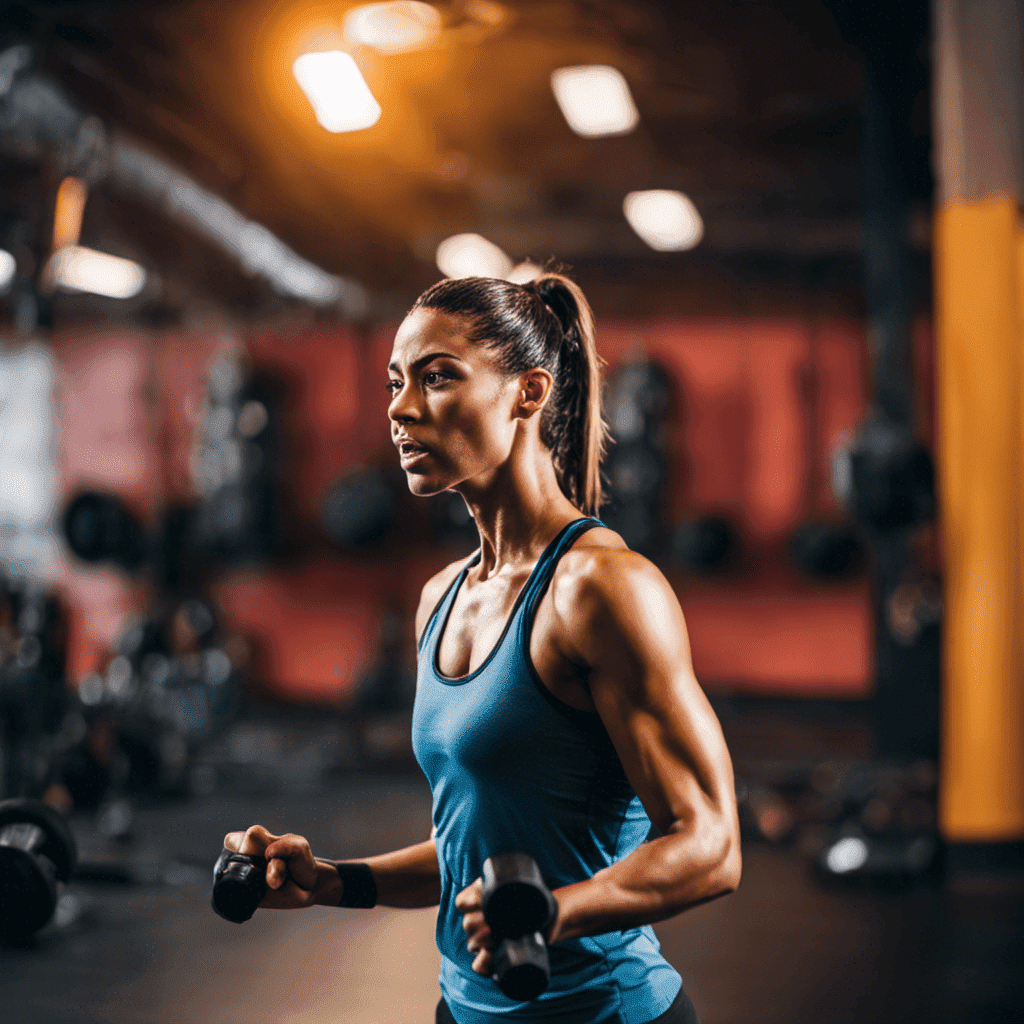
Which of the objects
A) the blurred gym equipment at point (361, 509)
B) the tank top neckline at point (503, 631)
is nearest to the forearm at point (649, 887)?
the tank top neckline at point (503, 631)

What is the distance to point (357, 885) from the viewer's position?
1.10 m

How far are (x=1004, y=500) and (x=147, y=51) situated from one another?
4.20 meters

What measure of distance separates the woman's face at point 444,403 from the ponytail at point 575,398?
121mm

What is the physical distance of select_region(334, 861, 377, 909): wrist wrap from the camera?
1097 mm

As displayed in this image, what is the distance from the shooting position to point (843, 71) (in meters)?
4.86

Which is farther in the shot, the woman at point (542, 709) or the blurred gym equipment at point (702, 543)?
the blurred gym equipment at point (702, 543)

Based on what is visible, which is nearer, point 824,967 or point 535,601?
point 535,601

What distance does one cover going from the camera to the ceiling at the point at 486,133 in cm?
429

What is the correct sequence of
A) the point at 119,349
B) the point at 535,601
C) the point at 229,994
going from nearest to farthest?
the point at 535,601, the point at 229,994, the point at 119,349

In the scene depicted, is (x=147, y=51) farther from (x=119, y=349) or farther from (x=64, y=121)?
(x=119, y=349)

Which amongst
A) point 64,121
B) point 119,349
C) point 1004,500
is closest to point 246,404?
point 119,349

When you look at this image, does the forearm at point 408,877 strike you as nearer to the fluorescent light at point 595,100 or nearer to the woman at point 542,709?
the woman at point 542,709

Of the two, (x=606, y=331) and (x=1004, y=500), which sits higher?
(x=606, y=331)

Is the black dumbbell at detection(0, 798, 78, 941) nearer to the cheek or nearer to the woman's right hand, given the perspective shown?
the woman's right hand
